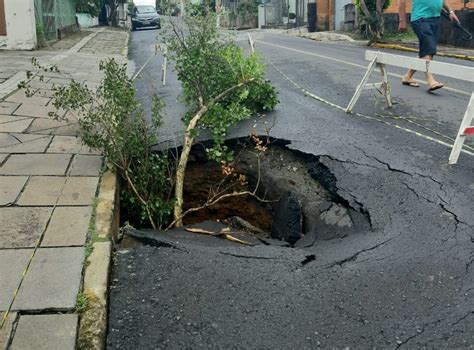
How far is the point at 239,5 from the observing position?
140 feet

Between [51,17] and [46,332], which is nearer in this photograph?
[46,332]

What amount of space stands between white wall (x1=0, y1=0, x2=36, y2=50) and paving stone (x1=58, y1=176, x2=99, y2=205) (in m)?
10.5

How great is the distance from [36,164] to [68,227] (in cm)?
147

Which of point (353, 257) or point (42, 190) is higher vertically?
point (42, 190)

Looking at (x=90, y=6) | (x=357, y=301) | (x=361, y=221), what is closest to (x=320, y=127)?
(x=361, y=221)

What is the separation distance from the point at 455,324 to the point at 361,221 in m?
1.36

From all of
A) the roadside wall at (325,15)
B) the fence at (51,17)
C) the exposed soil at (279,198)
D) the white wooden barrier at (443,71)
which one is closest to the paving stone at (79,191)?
the exposed soil at (279,198)

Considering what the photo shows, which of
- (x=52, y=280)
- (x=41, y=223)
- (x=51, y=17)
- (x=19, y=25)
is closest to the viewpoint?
(x=52, y=280)

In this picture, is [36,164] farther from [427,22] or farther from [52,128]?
[427,22]

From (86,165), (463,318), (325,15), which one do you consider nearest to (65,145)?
(86,165)

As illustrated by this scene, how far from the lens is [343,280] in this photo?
301 centimetres

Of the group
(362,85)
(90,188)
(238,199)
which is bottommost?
(238,199)

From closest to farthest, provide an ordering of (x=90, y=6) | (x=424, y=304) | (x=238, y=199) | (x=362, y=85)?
(x=424, y=304), (x=238, y=199), (x=362, y=85), (x=90, y=6)

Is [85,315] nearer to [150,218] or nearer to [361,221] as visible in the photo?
[150,218]
